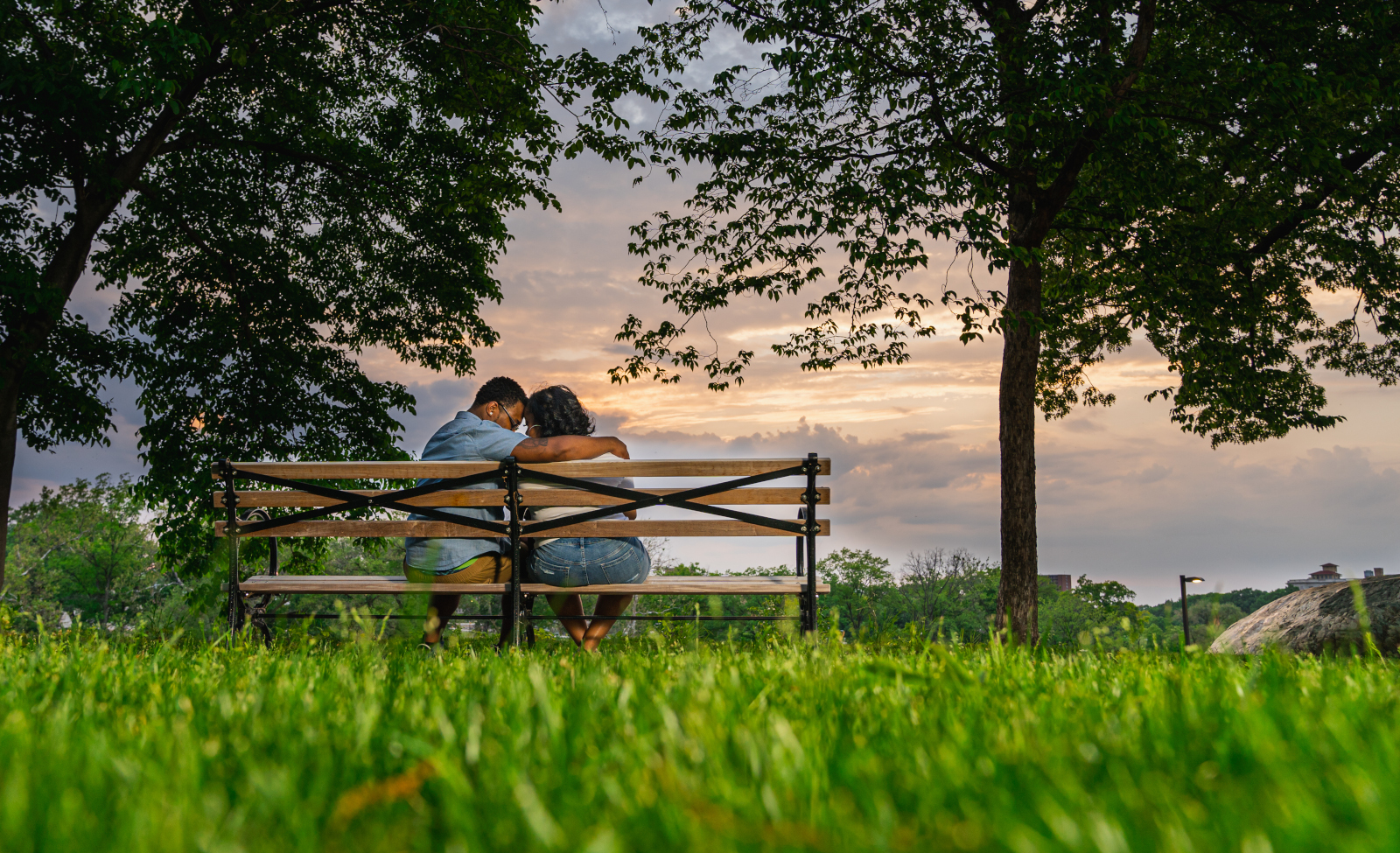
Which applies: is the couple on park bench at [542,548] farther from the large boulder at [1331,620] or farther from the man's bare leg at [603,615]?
the large boulder at [1331,620]

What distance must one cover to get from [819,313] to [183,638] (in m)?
10.5

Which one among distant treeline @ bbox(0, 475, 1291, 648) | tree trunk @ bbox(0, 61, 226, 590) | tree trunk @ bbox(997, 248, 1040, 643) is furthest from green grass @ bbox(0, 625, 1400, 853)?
tree trunk @ bbox(0, 61, 226, 590)

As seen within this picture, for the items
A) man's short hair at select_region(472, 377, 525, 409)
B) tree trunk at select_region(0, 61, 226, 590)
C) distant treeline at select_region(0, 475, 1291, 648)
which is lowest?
distant treeline at select_region(0, 475, 1291, 648)

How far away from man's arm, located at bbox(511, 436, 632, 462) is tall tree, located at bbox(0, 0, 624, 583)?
8082 mm

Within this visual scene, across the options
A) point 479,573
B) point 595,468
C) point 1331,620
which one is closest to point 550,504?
point 595,468

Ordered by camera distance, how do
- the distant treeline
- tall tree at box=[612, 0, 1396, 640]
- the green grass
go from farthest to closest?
tall tree at box=[612, 0, 1396, 640] → the distant treeline → the green grass

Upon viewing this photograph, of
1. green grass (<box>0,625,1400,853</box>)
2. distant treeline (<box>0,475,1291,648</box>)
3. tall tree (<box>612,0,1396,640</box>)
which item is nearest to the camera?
green grass (<box>0,625,1400,853</box>)

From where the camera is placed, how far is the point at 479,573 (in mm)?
5875

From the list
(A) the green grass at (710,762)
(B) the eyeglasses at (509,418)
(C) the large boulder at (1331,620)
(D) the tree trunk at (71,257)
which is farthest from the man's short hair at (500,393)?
(D) the tree trunk at (71,257)

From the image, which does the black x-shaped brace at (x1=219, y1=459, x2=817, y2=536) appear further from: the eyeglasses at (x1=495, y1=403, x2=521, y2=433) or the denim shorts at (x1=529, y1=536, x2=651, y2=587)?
the eyeglasses at (x1=495, y1=403, x2=521, y2=433)

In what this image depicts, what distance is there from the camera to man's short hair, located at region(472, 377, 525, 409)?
676 centimetres

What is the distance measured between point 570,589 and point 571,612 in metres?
0.77

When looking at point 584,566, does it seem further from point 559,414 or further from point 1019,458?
point 1019,458

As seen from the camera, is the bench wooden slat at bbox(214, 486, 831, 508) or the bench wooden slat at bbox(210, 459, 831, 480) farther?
the bench wooden slat at bbox(214, 486, 831, 508)
